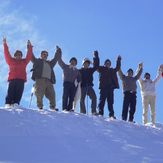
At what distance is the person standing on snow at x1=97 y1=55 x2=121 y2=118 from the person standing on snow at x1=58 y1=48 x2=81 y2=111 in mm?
899

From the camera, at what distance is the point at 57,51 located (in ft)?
32.1

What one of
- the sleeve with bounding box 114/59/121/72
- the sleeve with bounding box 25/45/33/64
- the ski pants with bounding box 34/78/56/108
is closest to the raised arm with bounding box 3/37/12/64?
the sleeve with bounding box 25/45/33/64

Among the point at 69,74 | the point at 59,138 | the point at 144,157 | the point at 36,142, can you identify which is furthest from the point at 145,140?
the point at 69,74

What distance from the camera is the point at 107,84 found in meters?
9.88

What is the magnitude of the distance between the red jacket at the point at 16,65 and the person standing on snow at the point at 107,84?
2.72m

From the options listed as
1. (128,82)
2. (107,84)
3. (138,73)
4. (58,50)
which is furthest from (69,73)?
(138,73)

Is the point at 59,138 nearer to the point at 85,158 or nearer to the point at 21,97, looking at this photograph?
the point at 85,158

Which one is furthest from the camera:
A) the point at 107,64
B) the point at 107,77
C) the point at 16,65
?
the point at 107,64

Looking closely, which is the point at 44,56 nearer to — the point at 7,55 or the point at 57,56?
the point at 57,56

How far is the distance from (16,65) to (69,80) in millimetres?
1846

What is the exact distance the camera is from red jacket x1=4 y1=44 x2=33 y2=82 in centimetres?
867

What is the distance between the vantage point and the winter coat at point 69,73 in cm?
947

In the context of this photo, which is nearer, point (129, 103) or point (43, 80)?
point (43, 80)

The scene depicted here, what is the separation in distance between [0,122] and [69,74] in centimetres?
335
